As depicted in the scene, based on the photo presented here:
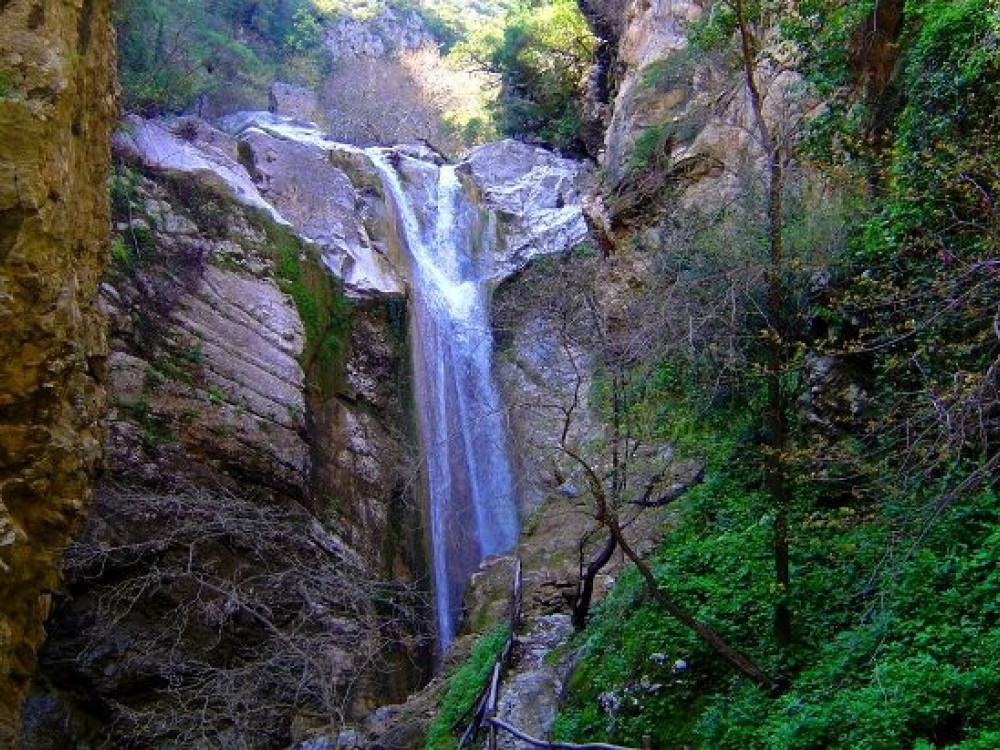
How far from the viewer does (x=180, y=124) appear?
1744 cm

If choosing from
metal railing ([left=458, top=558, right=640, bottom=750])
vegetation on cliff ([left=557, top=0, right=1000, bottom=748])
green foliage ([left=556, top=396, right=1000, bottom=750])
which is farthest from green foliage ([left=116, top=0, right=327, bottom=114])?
green foliage ([left=556, top=396, right=1000, bottom=750])

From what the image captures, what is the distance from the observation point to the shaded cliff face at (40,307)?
18.1 ft

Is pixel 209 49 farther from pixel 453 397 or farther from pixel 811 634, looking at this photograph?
pixel 811 634

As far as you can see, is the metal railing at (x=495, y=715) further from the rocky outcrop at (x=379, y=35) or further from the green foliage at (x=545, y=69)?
the rocky outcrop at (x=379, y=35)

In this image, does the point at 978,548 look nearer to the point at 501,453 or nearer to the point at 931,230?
the point at 931,230

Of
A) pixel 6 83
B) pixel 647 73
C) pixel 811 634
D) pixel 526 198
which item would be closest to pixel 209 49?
pixel 526 198

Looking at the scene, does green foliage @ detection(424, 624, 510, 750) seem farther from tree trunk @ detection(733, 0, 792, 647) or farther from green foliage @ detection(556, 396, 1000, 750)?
tree trunk @ detection(733, 0, 792, 647)

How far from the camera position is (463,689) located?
9.73m

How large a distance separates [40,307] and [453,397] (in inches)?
506

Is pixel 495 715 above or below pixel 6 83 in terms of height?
below

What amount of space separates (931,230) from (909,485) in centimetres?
223

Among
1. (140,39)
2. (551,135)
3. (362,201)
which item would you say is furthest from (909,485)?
(551,135)

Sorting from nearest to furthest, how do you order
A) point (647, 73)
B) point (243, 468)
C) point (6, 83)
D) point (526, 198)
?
point (6, 83) → point (243, 468) → point (647, 73) → point (526, 198)

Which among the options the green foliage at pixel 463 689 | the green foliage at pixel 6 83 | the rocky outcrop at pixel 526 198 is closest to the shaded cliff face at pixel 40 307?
the green foliage at pixel 6 83
